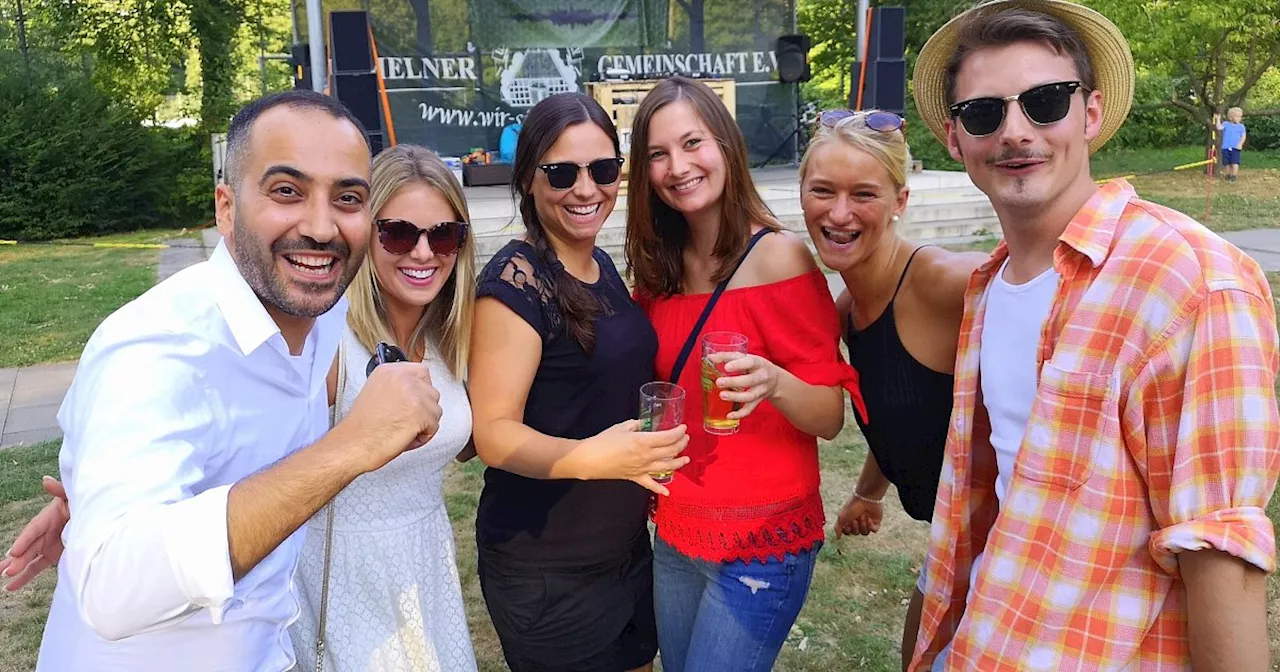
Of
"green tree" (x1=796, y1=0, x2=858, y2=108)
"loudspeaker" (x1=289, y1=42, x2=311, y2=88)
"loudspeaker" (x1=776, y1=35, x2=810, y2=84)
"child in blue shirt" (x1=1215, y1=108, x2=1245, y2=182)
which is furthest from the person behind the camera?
"green tree" (x1=796, y1=0, x2=858, y2=108)

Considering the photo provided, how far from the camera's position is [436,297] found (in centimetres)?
238

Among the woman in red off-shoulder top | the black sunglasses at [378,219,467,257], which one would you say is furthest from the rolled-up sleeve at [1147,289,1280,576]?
the black sunglasses at [378,219,467,257]

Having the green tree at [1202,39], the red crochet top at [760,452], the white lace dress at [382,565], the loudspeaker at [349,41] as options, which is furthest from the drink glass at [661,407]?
the green tree at [1202,39]

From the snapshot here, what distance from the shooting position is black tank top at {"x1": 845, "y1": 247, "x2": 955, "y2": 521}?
2.16m

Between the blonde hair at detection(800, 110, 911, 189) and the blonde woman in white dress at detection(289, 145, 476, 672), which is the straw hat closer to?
the blonde hair at detection(800, 110, 911, 189)

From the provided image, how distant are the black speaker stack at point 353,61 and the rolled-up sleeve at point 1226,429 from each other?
880 centimetres

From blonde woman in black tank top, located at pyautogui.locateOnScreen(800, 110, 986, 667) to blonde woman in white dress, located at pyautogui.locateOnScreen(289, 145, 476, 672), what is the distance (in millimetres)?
994

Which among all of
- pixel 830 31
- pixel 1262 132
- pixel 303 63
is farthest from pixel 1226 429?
pixel 1262 132

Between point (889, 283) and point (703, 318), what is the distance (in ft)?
1.61

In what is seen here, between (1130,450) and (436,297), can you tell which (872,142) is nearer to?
(1130,450)

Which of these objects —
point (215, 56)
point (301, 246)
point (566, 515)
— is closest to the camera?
point (301, 246)

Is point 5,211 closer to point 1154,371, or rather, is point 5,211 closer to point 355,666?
point 355,666

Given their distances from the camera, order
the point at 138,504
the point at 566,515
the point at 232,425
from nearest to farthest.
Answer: the point at 138,504
the point at 232,425
the point at 566,515

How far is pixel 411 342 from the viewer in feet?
7.57
